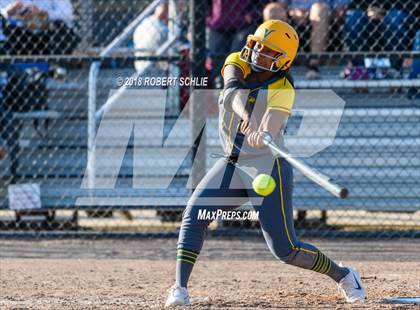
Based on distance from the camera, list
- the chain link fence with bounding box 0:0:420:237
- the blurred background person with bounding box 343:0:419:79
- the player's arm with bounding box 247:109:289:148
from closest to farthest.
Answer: the player's arm with bounding box 247:109:289:148, the chain link fence with bounding box 0:0:420:237, the blurred background person with bounding box 343:0:419:79

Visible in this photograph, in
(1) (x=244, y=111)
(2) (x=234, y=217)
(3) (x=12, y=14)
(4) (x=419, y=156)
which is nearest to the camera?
(1) (x=244, y=111)

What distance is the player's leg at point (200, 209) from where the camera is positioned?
5.04 metres

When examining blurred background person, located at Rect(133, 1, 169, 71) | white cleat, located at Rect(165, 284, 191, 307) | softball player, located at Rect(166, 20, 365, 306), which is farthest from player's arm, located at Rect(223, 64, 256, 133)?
blurred background person, located at Rect(133, 1, 169, 71)

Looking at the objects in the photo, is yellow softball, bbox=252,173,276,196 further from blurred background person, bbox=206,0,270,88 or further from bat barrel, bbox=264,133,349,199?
blurred background person, bbox=206,0,270,88

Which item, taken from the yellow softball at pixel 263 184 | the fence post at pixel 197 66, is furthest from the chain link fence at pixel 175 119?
the yellow softball at pixel 263 184

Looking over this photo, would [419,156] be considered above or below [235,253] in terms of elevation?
above

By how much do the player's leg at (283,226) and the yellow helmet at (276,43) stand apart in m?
0.60

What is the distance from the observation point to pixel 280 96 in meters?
4.97

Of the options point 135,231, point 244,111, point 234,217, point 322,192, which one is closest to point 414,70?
point 322,192

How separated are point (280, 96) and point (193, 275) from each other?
2.16 metres

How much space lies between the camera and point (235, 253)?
7555 mm

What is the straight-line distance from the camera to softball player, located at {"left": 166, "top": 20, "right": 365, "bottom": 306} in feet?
16.3

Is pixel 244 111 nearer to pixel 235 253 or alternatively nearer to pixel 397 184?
pixel 235 253

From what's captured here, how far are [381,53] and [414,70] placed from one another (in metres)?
0.83
